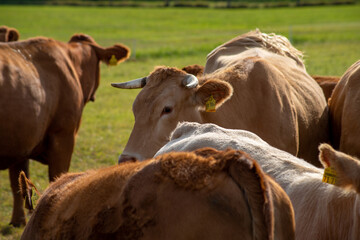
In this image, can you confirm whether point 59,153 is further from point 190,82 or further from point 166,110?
point 190,82

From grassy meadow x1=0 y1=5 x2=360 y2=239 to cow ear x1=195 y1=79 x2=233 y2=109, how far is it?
2.47 metres

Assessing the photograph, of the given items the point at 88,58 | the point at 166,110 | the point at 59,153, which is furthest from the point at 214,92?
the point at 88,58

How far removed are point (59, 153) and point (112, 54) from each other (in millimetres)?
2059

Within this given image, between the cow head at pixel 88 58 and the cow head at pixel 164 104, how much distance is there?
267 centimetres

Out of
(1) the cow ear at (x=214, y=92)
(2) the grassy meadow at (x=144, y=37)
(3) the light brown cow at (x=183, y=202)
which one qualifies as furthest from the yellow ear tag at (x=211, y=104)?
(3) the light brown cow at (x=183, y=202)

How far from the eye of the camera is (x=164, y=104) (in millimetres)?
4590

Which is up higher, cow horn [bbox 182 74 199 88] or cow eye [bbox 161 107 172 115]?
cow horn [bbox 182 74 199 88]

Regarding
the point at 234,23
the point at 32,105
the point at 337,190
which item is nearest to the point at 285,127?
the point at 337,190

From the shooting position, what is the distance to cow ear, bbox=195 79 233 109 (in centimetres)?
453

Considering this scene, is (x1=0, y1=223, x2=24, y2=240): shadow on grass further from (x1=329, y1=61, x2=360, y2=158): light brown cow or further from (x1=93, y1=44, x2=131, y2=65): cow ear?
(x1=329, y1=61, x2=360, y2=158): light brown cow

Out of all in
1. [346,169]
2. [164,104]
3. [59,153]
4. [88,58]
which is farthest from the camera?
[88,58]

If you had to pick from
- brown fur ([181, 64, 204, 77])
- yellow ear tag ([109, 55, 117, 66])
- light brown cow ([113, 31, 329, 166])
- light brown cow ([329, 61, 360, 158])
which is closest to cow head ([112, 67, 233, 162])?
light brown cow ([113, 31, 329, 166])

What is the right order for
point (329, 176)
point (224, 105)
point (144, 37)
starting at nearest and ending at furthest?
point (329, 176) < point (224, 105) < point (144, 37)

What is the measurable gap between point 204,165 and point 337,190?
3.58 ft
